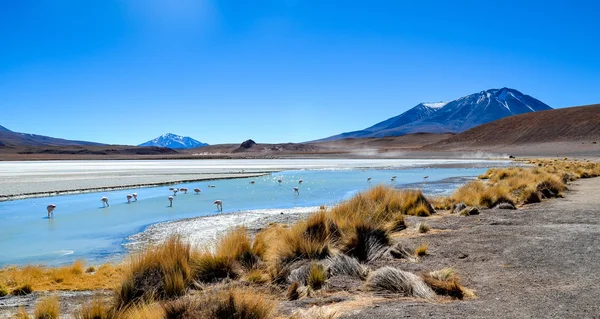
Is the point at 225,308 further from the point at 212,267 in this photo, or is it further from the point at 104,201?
the point at 104,201

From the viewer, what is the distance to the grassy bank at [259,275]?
3.81 meters

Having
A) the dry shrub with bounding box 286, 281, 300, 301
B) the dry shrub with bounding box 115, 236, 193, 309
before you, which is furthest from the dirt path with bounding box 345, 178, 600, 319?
the dry shrub with bounding box 115, 236, 193, 309

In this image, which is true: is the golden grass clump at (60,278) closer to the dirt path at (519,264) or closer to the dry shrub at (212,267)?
the dry shrub at (212,267)

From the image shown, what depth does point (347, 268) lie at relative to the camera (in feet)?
18.0

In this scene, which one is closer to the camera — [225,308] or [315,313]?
[225,308]

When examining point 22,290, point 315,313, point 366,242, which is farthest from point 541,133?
point 22,290

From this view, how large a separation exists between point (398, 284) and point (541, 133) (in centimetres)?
7288

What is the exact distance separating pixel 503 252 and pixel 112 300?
4.87m

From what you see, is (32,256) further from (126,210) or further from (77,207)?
(77,207)

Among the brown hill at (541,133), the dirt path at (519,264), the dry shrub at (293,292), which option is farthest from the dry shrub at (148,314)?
the brown hill at (541,133)

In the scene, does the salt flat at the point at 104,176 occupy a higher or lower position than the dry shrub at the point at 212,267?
higher

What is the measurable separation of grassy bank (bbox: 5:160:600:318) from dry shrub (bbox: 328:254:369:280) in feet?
0.04

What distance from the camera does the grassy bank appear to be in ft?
12.5

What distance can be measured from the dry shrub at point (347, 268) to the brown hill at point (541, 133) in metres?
58.7
